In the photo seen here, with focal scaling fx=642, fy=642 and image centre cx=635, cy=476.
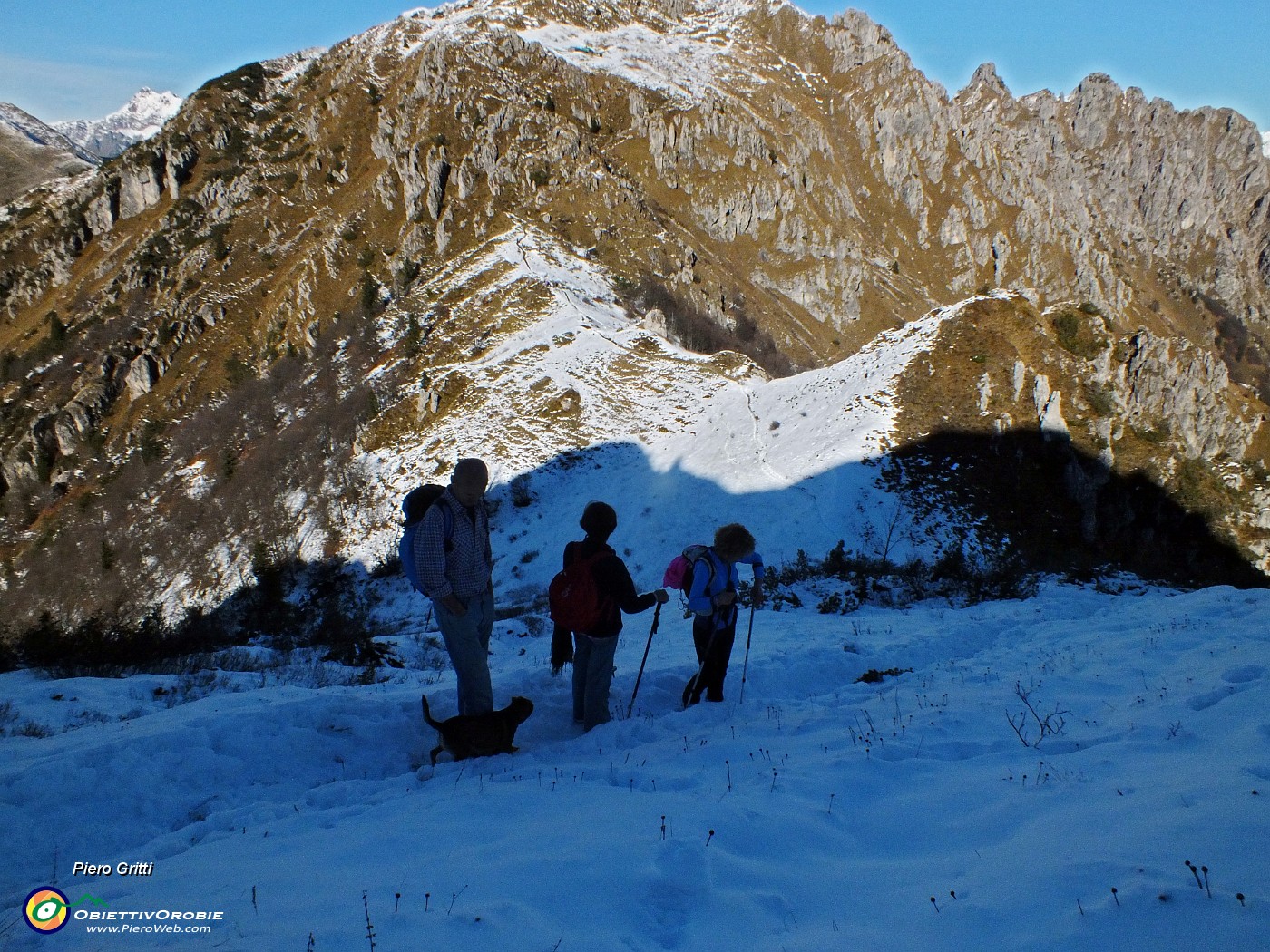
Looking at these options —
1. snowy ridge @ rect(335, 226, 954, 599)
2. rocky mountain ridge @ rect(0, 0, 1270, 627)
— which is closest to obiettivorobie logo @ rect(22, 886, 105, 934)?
snowy ridge @ rect(335, 226, 954, 599)

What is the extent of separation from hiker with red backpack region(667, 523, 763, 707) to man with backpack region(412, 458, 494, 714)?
6.89 feet

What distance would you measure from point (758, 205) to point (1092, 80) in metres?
179

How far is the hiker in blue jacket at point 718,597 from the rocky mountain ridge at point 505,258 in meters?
16.1

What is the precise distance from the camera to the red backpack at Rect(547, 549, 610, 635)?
5.86 meters

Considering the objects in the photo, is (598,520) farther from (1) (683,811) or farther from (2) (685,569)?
(1) (683,811)

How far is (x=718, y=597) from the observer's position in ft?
21.5

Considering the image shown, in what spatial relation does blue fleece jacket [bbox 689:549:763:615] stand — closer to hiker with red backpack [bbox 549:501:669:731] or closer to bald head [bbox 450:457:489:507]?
hiker with red backpack [bbox 549:501:669:731]

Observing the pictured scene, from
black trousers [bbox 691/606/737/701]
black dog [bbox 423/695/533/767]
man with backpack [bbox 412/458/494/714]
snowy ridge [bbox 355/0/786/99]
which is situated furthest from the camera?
snowy ridge [bbox 355/0/786/99]

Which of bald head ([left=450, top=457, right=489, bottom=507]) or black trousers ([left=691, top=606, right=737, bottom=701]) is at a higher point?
bald head ([left=450, top=457, right=489, bottom=507])

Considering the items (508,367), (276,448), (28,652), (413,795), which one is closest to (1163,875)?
(413,795)

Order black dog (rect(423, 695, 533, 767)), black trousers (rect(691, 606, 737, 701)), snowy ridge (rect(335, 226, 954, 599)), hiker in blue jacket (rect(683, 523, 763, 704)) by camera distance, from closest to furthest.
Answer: black dog (rect(423, 695, 533, 767)) → hiker in blue jacket (rect(683, 523, 763, 704)) → black trousers (rect(691, 606, 737, 701)) → snowy ridge (rect(335, 226, 954, 599))

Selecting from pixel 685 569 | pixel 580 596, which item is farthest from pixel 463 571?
pixel 685 569

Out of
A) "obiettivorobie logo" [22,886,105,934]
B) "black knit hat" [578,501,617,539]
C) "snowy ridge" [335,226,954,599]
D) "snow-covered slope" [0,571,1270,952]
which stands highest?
"snowy ridge" [335,226,954,599]

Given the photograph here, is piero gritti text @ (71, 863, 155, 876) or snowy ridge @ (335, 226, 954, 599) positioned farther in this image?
snowy ridge @ (335, 226, 954, 599)
